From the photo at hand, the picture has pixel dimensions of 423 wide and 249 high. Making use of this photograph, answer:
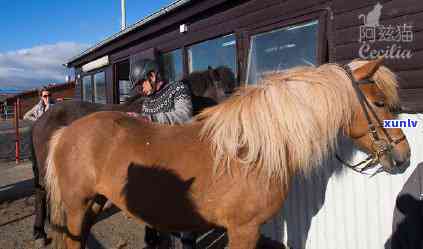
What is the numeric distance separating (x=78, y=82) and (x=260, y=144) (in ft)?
38.7

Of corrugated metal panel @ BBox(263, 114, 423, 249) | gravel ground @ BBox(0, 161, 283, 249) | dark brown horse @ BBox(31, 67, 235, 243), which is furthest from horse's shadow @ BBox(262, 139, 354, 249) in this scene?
dark brown horse @ BBox(31, 67, 235, 243)

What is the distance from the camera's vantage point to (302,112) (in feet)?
8.09

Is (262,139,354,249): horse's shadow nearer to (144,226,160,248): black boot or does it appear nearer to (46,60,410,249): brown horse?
(46,60,410,249): brown horse

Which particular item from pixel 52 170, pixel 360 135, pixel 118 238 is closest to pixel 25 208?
pixel 118 238

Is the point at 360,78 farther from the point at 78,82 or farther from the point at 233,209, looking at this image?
the point at 78,82

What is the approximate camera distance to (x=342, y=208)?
329cm

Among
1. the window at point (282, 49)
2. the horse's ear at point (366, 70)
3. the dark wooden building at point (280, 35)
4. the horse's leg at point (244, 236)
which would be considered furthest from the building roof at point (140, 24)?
the horse's leg at point (244, 236)

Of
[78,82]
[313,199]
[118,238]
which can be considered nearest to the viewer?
[313,199]

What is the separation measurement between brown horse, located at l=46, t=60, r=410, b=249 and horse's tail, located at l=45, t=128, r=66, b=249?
618 mm

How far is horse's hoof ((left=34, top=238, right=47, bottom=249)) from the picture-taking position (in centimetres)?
429

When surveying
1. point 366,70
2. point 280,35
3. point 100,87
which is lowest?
point 366,70

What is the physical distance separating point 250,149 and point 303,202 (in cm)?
144

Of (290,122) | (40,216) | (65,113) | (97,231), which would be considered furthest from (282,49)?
(40,216)

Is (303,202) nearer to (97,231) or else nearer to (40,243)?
(97,231)
